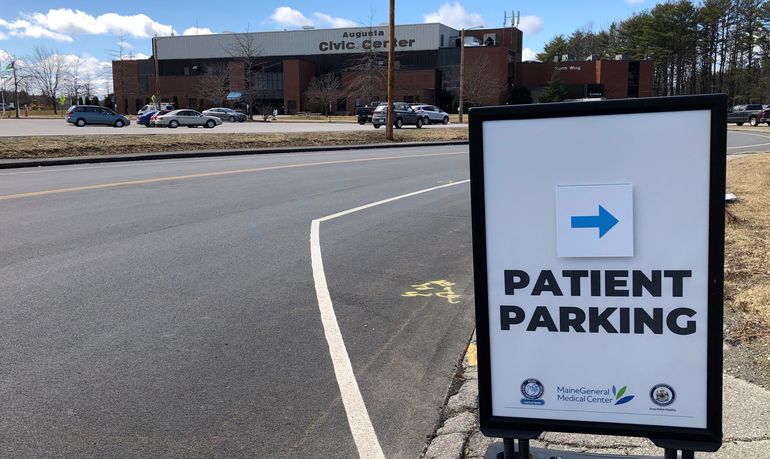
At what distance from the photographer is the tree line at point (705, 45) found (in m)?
87.2

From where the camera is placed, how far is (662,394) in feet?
8.14

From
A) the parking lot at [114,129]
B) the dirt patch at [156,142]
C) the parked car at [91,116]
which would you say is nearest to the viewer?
the dirt patch at [156,142]

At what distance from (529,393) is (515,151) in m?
0.97

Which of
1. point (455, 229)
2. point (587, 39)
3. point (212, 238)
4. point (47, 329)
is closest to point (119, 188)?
point (212, 238)

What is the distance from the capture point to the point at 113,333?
16.2ft

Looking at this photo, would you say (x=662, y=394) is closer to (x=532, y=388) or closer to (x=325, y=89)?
(x=532, y=388)

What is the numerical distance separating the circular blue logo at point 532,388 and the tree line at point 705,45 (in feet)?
309

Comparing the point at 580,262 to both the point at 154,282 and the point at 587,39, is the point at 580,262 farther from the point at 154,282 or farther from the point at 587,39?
the point at 587,39

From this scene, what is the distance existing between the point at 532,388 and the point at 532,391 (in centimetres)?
1

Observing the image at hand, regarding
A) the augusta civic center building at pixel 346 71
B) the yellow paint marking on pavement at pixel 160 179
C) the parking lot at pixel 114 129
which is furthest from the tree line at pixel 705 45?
the yellow paint marking on pavement at pixel 160 179

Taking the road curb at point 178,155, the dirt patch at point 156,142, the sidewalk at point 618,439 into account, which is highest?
the dirt patch at point 156,142

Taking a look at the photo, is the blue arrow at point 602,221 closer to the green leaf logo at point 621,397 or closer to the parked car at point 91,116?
the green leaf logo at point 621,397

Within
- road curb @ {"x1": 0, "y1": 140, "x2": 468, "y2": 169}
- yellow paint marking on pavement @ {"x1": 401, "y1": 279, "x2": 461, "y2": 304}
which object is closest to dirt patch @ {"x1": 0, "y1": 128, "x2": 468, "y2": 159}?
road curb @ {"x1": 0, "y1": 140, "x2": 468, "y2": 169}

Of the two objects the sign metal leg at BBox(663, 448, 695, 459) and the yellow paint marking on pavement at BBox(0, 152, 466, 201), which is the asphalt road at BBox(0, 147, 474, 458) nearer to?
the yellow paint marking on pavement at BBox(0, 152, 466, 201)
